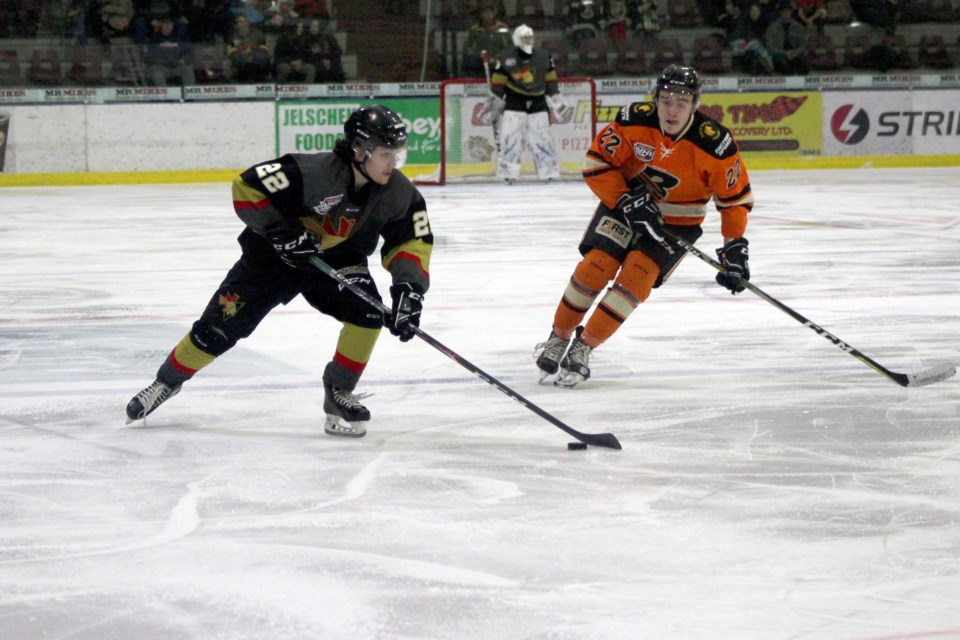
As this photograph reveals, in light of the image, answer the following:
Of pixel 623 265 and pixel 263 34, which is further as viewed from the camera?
pixel 263 34

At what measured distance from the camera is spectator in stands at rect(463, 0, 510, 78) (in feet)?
42.2

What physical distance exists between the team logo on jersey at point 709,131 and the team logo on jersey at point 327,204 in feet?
4.31

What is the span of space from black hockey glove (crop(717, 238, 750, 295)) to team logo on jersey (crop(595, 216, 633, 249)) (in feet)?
1.02

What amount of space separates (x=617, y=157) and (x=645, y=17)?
10424 millimetres

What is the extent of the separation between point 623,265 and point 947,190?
735cm

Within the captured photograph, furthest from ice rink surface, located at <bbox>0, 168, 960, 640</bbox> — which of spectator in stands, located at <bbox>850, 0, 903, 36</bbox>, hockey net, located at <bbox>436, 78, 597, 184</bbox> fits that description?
spectator in stands, located at <bbox>850, 0, 903, 36</bbox>

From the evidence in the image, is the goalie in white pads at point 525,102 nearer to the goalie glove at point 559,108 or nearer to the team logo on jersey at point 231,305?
the goalie glove at point 559,108

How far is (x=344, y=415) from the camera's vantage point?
3318 mm

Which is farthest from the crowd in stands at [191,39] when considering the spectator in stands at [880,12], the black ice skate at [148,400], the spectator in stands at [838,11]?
the black ice skate at [148,400]

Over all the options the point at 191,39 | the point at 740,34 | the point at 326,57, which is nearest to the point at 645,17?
the point at 740,34

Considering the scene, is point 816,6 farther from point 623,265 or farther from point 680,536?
point 680,536

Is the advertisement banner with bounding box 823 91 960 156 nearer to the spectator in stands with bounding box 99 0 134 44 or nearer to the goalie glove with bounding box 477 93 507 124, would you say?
the goalie glove with bounding box 477 93 507 124

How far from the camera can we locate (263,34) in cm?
1296

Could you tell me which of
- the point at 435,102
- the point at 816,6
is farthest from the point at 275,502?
the point at 816,6
